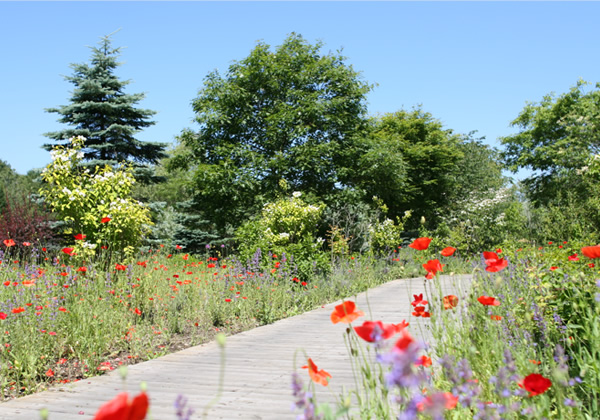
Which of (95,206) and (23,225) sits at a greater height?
(23,225)

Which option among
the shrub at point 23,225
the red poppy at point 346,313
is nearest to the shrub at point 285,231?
the shrub at point 23,225

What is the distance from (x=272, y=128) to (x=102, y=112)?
5979mm

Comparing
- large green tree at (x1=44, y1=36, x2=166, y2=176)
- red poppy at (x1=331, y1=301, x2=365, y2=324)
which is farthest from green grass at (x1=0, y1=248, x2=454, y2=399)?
large green tree at (x1=44, y1=36, x2=166, y2=176)

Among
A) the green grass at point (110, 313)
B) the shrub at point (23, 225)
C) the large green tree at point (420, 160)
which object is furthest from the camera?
the large green tree at point (420, 160)

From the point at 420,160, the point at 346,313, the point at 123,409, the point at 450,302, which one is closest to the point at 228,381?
the point at 450,302

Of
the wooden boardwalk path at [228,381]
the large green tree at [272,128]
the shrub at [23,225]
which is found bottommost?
the wooden boardwalk path at [228,381]

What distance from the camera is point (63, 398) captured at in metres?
3.26

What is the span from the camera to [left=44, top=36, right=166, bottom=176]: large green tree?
15391 millimetres

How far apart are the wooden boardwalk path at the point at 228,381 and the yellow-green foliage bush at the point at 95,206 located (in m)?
3.22

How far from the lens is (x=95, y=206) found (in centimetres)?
783

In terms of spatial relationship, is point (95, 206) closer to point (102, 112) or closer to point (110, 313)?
point (110, 313)

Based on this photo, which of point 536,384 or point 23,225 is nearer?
point 536,384

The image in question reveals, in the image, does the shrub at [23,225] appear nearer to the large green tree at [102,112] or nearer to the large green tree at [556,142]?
the large green tree at [102,112]

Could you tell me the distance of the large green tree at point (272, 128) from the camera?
1466cm
